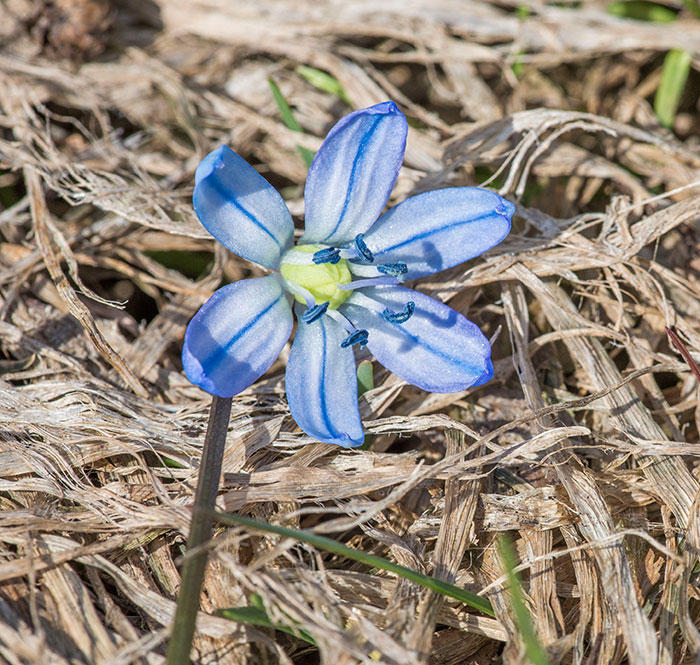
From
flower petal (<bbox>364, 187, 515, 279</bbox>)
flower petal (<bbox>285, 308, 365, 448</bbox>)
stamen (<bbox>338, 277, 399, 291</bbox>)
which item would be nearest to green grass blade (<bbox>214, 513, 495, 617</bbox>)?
flower petal (<bbox>285, 308, 365, 448</bbox>)

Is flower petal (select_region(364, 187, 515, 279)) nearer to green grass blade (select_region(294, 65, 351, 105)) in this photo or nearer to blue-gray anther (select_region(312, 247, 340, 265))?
blue-gray anther (select_region(312, 247, 340, 265))

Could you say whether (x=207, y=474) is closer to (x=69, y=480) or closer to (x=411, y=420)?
(x=69, y=480)

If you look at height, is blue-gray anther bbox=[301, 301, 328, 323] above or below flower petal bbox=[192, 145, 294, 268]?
below

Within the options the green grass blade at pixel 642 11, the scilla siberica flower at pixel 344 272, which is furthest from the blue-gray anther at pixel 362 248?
the green grass blade at pixel 642 11

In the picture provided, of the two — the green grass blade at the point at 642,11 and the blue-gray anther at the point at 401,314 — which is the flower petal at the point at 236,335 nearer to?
the blue-gray anther at the point at 401,314

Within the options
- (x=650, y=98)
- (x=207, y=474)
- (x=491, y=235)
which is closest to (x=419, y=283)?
(x=491, y=235)

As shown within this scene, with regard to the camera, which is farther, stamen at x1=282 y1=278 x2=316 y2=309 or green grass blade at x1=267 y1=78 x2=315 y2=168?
green grass blade at x1=267 y1=78 x2=315 y2=168
